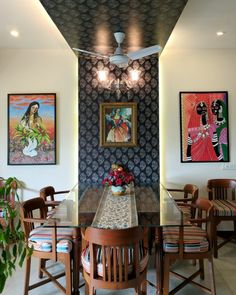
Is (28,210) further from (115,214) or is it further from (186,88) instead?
(186,88)

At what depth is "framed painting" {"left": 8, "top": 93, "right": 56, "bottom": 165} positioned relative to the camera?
167 inches

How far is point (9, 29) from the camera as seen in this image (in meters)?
3.55

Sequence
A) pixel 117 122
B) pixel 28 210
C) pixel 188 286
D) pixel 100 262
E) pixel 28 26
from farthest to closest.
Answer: pixel 117 122 → pixel 28 26 → pixel 188 286 → pixel 28 210 → pixel 100 262

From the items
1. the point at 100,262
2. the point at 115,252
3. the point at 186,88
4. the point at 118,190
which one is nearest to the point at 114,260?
the point at 115,252

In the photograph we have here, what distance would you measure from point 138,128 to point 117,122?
36cm

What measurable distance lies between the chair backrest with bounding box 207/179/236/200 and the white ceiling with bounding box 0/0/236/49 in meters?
2.22

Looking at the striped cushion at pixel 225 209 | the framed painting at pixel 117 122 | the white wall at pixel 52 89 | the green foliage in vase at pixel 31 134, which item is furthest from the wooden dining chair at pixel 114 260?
the green foliage in vase at pixel 31 134

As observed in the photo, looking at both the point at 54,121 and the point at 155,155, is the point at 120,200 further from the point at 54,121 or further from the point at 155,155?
the point at 54,121

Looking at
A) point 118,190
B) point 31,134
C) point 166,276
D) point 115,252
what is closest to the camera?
point 115,252

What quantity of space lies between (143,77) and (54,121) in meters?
1.65

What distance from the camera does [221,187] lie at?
414cm

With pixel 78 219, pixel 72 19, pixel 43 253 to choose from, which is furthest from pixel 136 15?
pixel 43 253

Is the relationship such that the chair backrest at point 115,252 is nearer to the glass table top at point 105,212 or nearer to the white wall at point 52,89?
the glass table top at point 105,212

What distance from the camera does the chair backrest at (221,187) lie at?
4.08 meters
